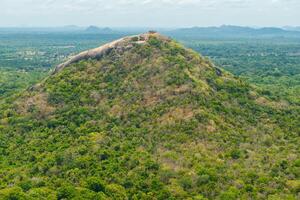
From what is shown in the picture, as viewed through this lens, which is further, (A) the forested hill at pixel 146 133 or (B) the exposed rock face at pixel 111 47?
(B) the exposed rock face at pixel 111 47

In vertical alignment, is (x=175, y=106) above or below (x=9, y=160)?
above

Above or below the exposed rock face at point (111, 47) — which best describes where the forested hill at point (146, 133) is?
below

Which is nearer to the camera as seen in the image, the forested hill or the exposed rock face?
the forested hill

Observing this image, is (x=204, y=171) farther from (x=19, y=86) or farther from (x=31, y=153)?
(x=19, y=86)

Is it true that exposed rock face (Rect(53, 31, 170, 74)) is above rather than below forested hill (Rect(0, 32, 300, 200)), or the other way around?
above

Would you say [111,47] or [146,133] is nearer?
[146,133]

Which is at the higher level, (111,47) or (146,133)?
(111,47)

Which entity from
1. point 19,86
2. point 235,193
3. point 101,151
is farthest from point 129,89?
point 19,86

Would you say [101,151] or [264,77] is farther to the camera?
[264,77]
